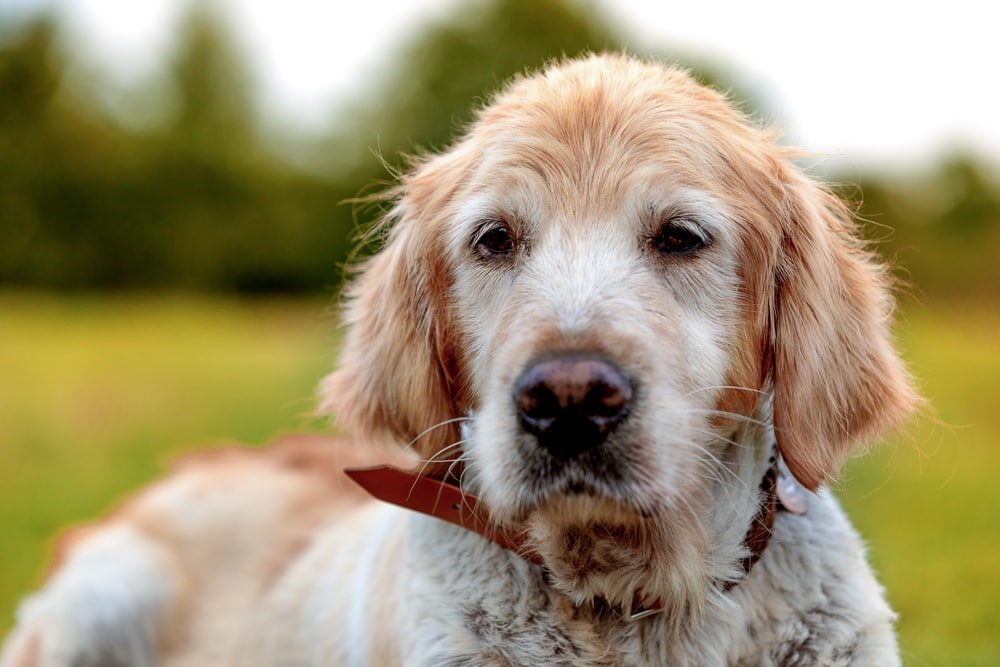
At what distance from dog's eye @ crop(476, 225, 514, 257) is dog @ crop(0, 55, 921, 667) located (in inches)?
0.4

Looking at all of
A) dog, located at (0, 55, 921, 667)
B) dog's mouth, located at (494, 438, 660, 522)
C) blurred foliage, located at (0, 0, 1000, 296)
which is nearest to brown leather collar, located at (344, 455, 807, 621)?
dog, located at (0, 55, 921, 667)

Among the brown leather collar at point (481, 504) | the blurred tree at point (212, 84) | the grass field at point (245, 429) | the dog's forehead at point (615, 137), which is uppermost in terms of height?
the blurred tree at point (212, 84)

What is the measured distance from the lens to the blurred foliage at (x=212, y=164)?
34375 millimetres

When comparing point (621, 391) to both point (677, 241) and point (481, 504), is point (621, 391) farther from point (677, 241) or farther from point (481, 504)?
point (481, 504)

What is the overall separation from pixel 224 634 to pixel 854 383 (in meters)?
3.33

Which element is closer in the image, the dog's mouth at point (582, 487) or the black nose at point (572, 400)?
the black nose at point (572, 400)

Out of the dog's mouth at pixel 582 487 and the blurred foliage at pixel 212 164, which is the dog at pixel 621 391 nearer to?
the dog's mouth at pixel 582 487

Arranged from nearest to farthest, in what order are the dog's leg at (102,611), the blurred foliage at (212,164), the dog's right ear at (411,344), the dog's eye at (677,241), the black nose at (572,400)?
the black nose at (572,400), the dog's eye at (677,241), the dog's right ear at (411,344), the dog's leg at (102,611), the blurred foliage at (212,164)

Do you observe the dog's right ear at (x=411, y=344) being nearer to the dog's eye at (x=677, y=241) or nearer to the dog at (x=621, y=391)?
the dog at (x=621, y=391)

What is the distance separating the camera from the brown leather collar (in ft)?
11.8

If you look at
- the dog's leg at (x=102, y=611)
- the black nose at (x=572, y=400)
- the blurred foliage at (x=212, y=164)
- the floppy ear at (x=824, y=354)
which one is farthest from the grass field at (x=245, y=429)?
the blurred foliage at (x=212, y=164)

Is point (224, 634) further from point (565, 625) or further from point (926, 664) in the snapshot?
point (926, 664)

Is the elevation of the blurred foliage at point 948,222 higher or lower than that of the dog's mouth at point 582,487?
higher

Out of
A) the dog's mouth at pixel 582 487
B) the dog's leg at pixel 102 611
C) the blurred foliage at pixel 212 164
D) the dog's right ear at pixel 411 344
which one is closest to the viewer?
the dog's mouth at pixel 582 487
